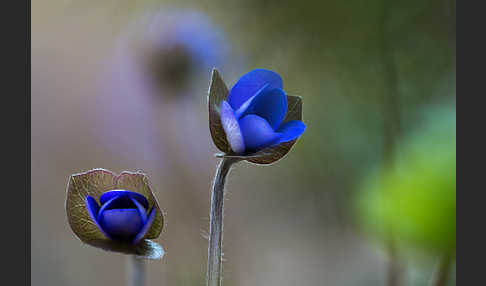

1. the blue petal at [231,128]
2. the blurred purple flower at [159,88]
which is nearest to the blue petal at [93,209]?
the blue petal at [231,128]

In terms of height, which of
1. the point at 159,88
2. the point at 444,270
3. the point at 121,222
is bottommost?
the point at 444,270

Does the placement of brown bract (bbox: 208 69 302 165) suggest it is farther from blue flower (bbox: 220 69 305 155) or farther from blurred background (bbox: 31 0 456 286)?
blurred background (bbox: 31 0 456 286)

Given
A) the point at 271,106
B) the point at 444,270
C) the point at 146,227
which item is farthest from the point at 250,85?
the point at 444,270

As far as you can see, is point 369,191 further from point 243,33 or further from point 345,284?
point 243,33

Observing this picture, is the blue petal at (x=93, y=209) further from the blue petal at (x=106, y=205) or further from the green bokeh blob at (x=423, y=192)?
the green bokeh blob at (x=423, y=192)

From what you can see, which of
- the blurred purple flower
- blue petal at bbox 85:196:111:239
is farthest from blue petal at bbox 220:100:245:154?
the blurred purple flower

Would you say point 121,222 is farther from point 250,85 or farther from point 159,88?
point 159,88

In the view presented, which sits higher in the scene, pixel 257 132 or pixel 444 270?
pixel 257 132
